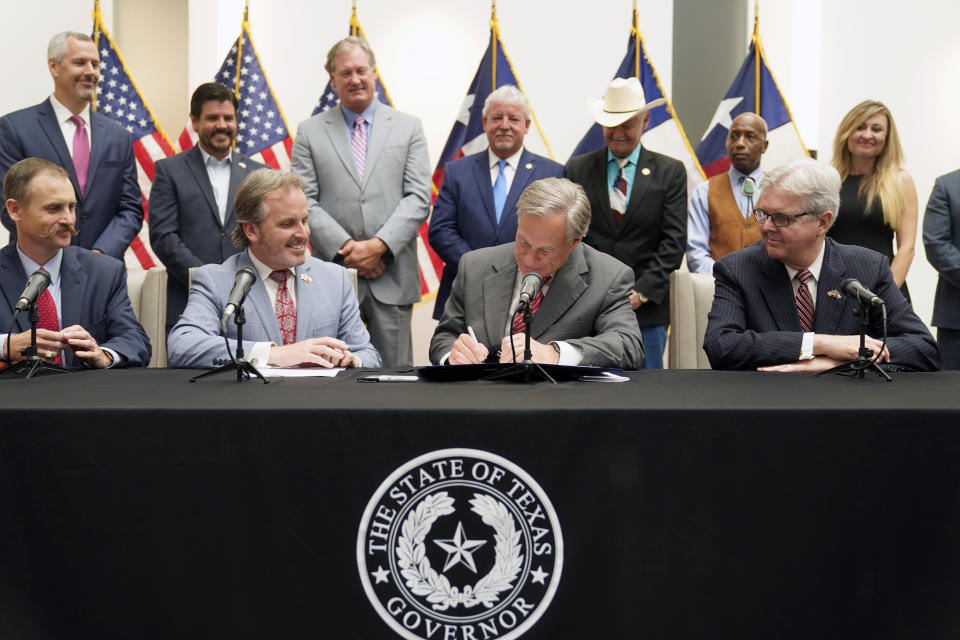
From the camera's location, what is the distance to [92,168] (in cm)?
423

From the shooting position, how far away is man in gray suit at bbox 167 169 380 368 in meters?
2.82

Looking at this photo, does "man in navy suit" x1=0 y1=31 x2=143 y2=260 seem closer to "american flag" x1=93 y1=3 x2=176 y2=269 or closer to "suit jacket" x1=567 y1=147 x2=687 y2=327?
"american flag" x1=93 y1=3 x2=176 y2=269

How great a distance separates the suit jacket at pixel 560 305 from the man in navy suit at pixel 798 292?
0.95 feet

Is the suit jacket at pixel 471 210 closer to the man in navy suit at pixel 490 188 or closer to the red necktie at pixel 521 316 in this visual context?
the man in navy suit at pixel 490 188

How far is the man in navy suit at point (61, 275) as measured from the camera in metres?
2.85

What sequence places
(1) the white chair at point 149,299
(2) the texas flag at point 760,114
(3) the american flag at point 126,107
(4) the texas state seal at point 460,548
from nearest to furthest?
1. (4) the texas state seal at point 460,548
2. (1) the white chair at point 149,299
3. (3) the american flag at point 126,107
4. (2) the texas flag at point 760,114

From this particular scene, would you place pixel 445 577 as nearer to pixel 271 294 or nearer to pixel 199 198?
pixel 271 294

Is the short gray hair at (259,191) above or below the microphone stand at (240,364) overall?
above

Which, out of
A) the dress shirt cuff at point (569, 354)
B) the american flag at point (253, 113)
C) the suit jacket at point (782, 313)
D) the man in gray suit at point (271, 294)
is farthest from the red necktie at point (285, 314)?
the american flag at point (253, 113)

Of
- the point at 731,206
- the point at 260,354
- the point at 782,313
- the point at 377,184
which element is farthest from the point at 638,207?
the point at 260,354

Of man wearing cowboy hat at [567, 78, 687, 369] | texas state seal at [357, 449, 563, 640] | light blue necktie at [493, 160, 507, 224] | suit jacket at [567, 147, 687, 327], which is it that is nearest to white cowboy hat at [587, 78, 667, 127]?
man wearing cowboy hat at [567, 78, 687, 369]

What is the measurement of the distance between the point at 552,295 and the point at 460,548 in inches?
48.6

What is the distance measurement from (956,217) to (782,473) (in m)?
3.00

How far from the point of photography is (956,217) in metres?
4.26
